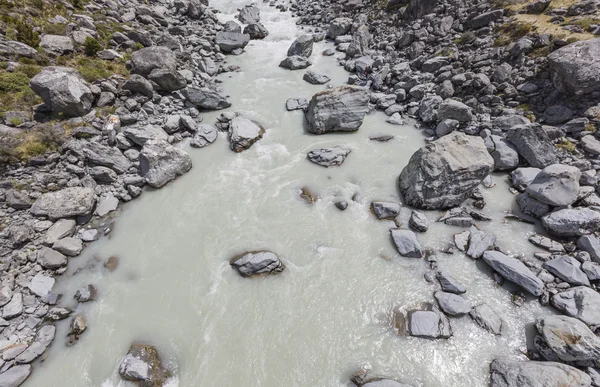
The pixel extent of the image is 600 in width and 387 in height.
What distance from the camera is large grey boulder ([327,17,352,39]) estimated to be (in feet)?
94.4

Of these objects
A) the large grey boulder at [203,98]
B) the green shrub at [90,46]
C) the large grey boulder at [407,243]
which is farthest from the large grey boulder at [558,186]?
the green shrub at [90,46]

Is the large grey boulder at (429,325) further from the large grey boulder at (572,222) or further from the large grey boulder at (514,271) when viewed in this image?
the large grey boulder at (572,222)

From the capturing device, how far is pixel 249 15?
3228cm

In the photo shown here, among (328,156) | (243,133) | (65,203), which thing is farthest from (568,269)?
(65,203)

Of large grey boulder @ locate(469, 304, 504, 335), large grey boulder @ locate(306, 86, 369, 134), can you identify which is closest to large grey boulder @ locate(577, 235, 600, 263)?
large grey boulder @ locate(469, 304, 504, 335)

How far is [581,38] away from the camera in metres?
16.2

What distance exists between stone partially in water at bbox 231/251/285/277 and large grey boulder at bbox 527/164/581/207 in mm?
11330

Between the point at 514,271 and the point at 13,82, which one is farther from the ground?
the point at 13,82

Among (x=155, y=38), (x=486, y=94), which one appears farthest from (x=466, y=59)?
(x=155, y=38)

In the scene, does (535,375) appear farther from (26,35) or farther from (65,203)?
(26,35)

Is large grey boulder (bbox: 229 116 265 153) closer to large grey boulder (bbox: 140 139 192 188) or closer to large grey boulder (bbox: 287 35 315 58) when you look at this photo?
large grey boulder (bbox: 140 139 192 188)

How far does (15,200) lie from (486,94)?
25486 millimetres

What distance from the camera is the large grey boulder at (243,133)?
16.2m

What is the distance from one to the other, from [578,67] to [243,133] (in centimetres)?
1841
